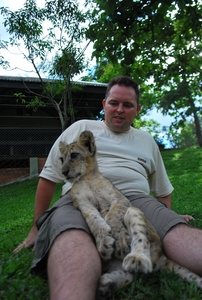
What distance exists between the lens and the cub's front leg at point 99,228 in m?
3.12

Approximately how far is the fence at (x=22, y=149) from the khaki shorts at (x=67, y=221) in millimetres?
14188

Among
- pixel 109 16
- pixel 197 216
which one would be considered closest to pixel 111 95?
pixel 109 16

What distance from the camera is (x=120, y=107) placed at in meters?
4.68

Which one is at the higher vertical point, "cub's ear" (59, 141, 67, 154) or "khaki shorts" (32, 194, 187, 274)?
"cub's ear" (59, 141, 67, 154)

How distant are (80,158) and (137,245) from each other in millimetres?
1325

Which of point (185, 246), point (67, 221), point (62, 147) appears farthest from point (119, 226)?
point (62, 147)

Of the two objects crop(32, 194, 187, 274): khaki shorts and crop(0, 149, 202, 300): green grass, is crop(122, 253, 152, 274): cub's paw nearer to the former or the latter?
crop(0, 149, 202, 300): green grass

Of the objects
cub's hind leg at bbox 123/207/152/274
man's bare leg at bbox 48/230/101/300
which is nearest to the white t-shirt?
cub's hind leg at bbox 123/207/152/274

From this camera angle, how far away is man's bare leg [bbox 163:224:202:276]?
10.7 feet

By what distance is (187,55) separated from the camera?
397 inches

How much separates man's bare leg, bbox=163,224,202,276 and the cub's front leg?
658 mm

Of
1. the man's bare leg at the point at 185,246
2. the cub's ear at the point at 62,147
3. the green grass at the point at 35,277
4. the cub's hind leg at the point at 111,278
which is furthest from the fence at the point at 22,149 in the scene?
the cub's hind leg at the point at 111,278

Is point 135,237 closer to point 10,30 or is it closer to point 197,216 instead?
point 197,216

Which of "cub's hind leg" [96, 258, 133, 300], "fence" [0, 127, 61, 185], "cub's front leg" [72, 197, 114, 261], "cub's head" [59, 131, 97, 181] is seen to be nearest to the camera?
"cub's hind leg" [96, 258, 133, 300]
